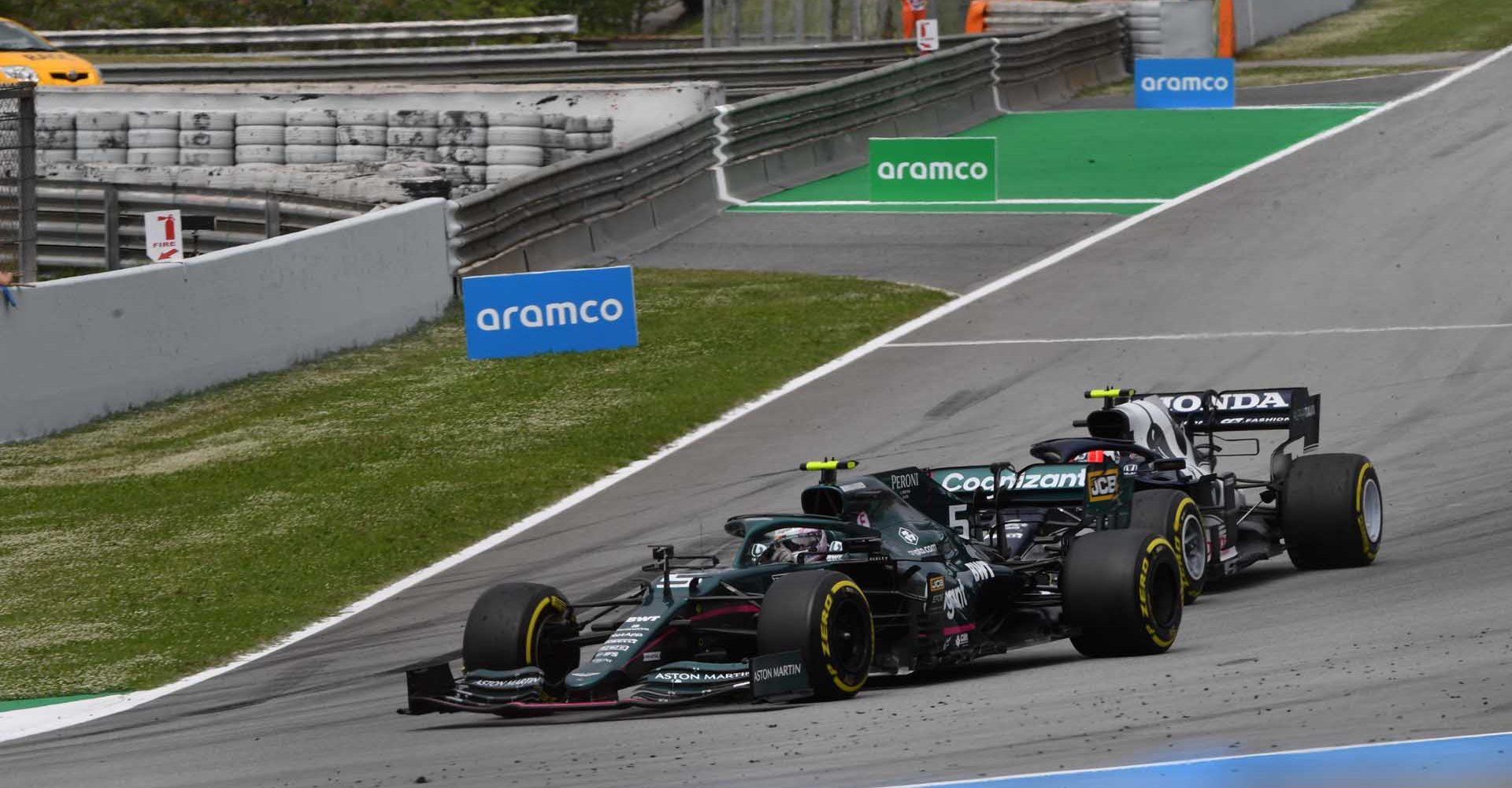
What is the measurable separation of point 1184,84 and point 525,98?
10.9m

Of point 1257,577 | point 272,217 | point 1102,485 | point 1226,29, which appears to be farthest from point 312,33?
point 1102,485

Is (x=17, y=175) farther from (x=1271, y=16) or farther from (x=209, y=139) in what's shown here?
(x=1271, y=16)

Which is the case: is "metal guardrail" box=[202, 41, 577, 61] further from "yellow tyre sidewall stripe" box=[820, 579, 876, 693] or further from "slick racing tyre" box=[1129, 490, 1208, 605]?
"yellow tyre sidewall stripe" box=[820, 579, 876, 693]

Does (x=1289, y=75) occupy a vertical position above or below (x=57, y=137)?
above

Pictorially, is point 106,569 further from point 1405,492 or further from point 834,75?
point 834,75

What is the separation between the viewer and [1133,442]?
1210cm

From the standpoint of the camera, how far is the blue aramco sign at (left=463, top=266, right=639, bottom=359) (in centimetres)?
1950

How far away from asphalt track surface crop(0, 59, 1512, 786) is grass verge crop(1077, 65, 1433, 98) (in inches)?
373

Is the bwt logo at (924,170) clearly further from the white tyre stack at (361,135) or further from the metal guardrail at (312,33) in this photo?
the metal guardrail at (312,33)

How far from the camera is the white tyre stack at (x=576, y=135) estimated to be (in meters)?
26.8

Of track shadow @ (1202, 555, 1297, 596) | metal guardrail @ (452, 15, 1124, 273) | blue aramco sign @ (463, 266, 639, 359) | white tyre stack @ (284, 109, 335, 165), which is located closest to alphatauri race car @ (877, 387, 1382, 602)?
track shadow @ (1202, 555, 1297, 596)

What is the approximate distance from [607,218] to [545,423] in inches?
306

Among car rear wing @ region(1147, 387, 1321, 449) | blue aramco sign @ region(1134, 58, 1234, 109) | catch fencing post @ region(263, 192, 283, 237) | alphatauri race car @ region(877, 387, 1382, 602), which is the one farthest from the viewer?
blue aramco sign @ region(1134, 58, 1234, 109)

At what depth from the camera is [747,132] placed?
27453 mm
